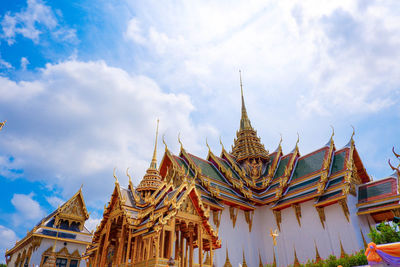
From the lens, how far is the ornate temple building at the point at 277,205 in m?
8.38

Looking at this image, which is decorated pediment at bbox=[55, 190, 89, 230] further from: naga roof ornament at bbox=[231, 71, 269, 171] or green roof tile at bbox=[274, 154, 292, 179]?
green roof tile at bbox=[274, 154, 292, 179]

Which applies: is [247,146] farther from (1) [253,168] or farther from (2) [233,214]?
(2) [233,214]

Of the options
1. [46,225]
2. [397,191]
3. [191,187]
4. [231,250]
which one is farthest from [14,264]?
[397,191]

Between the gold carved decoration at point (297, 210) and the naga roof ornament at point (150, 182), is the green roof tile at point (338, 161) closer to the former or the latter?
the gold carved decoration at point (297, 210)

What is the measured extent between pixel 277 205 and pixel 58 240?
42.7ft

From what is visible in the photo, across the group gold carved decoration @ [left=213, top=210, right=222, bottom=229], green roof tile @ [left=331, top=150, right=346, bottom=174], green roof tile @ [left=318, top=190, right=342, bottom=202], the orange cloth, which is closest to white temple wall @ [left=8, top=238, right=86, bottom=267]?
gold carved decoration @ [left=213, top=210, right=222, bottom=229]

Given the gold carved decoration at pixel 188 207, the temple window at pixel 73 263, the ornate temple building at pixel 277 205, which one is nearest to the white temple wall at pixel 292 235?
the ornate temple building at pixel 277 205

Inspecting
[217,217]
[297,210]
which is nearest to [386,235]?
[297,210]

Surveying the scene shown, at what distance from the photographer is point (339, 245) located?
13164mm

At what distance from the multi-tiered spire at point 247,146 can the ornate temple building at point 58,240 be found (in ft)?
41.6

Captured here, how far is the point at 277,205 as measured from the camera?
16109 millimetres

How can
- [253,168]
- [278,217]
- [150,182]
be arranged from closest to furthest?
[150,182], [278,217], [253,168]

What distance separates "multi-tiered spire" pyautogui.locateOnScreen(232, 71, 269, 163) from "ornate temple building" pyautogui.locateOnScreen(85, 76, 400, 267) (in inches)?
52.8

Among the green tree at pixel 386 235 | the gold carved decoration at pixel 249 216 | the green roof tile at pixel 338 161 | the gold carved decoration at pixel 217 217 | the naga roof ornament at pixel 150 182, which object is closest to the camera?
the green tree at pixel 386 235
